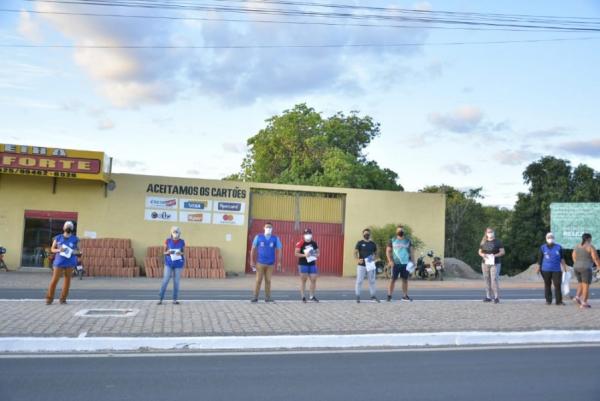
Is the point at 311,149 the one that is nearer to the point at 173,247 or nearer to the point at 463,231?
the point at 463,231

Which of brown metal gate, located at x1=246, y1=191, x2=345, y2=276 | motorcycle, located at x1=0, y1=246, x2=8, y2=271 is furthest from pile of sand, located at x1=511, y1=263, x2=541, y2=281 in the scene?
motorcycle, located at x1=0, y1=246, x2=8, y2=271

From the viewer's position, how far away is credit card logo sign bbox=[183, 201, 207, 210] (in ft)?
91.9

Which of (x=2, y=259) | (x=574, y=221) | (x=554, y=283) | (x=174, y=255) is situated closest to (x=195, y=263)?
(x=2, y=259)

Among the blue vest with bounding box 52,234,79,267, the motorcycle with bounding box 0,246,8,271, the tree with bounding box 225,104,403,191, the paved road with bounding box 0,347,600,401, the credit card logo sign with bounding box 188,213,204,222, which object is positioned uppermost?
the tree with bounding box 225,104,403,191

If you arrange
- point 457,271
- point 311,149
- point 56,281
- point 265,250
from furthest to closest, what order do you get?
1. point 311,149
2. point 457,271
3. point 265,250
4. point 56,281

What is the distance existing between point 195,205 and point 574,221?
59.9 feet

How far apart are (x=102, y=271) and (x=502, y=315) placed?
1826 cm

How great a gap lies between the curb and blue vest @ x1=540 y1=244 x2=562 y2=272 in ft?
12.8

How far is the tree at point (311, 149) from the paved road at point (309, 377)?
31.5 metres

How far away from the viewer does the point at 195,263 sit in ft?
87.8

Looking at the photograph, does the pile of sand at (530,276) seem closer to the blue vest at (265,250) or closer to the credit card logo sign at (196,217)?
the credit card logo sign at (196,217)

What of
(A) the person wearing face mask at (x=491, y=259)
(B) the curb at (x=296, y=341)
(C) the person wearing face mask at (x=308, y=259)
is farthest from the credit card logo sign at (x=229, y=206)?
(B) the curb at (x=296, y=341)

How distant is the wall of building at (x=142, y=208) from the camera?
26.5 metres

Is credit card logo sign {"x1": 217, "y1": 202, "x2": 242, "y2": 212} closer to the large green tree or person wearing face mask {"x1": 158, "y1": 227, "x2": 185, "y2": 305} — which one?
person wearing face mask {"x1": 158, "y1": 227, "x2": 185, "y2": 305}
